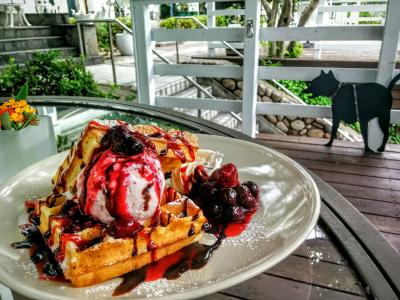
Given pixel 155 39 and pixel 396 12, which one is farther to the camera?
pixel 155 39

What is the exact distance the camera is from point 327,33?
303cm

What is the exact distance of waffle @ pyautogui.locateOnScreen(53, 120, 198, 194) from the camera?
67 centimetres

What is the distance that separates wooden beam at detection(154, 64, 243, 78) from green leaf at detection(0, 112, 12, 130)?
2.72 meters

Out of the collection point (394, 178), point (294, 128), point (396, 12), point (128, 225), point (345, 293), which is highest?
point (396, 12)

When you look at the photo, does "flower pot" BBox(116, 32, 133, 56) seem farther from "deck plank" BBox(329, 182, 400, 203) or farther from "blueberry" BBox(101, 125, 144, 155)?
"blueberry" BBox(101, 125, 144, 155)

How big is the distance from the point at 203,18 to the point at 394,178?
36.4 feet

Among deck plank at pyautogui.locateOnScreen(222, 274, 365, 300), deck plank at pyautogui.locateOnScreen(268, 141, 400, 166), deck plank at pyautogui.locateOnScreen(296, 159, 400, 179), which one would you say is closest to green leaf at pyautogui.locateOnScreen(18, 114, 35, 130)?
deck plank at pyautogui.locateOnScreen(222, 274, 365, 300)

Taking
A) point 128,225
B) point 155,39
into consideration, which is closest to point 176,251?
point 128,225

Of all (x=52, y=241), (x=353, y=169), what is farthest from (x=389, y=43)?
(x=52, y=241)

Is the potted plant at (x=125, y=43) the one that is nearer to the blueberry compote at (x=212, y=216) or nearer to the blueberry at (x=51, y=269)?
the blueberry compote at (x=212, y=216)

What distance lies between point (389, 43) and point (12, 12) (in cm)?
830

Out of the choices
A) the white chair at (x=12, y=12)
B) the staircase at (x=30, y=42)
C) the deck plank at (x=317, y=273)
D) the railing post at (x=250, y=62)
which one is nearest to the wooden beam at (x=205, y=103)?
the railing post at (x=250, y=62)

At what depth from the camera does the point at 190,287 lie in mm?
514

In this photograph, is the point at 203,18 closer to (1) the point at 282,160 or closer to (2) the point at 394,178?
(2) the point at 394,178
